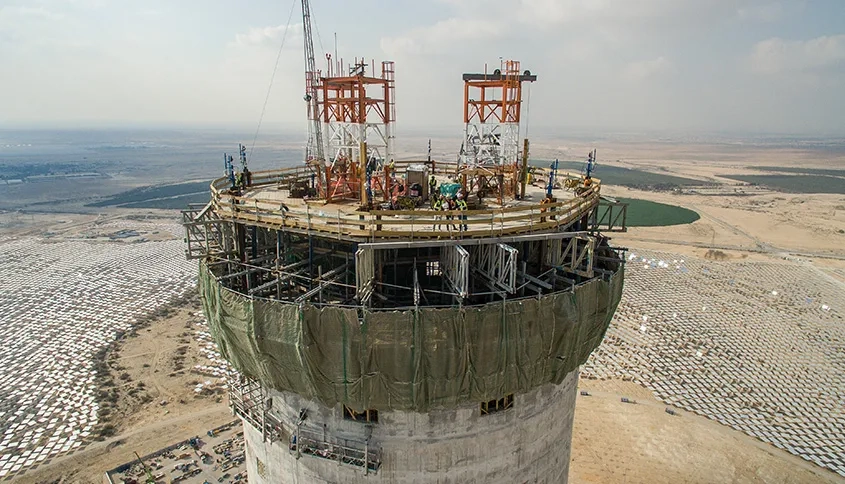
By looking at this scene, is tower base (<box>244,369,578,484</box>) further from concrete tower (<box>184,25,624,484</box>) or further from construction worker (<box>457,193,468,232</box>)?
construction worker (<box>457,193,468,232</box>)

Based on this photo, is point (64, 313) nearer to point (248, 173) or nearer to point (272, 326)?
point (248, 173)

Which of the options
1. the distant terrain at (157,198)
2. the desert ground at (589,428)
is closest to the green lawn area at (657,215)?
the desert ground at (589,428)

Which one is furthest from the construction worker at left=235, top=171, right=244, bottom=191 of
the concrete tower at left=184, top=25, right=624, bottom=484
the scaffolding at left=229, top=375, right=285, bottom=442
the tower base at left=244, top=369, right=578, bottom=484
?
the tower base at left=244, top=369, right=578, bottom=484

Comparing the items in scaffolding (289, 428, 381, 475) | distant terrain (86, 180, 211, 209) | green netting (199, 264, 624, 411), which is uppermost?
green netting (199, 264, 624, 411)

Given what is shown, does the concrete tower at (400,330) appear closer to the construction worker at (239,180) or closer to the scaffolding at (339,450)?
the scaffolding at (339,450)

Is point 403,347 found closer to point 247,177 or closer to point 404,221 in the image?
point 404,221

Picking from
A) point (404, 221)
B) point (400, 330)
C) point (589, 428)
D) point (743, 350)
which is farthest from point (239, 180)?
point (743, 350)
